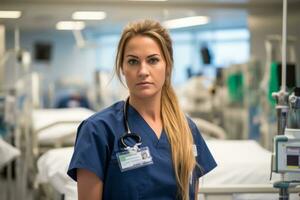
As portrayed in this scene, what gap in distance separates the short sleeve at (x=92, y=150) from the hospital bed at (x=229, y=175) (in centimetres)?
98

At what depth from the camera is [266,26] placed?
16.3 feet

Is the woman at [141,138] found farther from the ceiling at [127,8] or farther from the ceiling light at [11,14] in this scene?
the ceiling light at [11,14]

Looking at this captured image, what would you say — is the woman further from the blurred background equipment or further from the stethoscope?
the blurred background equipment

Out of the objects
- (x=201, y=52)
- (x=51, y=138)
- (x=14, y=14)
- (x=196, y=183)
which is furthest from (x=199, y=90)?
(x=196, y=183)

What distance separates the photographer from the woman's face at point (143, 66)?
1.93 meters

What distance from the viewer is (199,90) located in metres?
6.80

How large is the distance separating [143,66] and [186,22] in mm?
3259

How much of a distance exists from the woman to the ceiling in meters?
2.35

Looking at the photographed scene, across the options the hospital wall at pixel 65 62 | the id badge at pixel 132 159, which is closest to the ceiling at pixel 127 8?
the hospital wall at pixel 65 62

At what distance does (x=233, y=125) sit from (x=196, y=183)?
158 inches

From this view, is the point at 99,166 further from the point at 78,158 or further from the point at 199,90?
the point at 199,90

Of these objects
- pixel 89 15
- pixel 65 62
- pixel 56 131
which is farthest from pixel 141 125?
pixel 65 62

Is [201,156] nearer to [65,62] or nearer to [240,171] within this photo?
[240,171]

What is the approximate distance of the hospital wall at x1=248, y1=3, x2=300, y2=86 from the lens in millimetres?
4719
